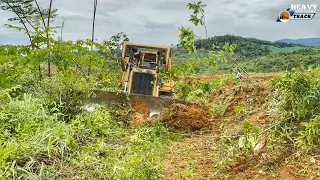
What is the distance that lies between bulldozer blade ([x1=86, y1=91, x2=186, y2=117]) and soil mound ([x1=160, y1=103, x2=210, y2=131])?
0.47m

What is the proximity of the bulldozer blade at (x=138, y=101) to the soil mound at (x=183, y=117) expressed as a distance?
474 mm

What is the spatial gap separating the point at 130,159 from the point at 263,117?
2.97m

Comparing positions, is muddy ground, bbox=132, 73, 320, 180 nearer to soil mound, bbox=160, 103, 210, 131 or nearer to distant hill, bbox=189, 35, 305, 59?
soil mound, bbox=160, 103, 210, 131

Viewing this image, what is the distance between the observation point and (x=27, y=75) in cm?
838

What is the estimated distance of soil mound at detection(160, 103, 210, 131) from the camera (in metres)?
8.44

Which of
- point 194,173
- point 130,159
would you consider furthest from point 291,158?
point 130,159

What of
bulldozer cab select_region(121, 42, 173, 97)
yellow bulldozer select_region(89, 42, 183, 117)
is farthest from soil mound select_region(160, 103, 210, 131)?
bulldozer cab select_region(121, 42, 173, 97)

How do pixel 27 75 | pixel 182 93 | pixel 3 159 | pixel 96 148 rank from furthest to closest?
pixel 182 93, pixel 27 75, pixel 96 148, pixel 3 159

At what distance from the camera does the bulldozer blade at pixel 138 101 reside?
9.16m

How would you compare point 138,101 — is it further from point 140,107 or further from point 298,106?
point 298,106

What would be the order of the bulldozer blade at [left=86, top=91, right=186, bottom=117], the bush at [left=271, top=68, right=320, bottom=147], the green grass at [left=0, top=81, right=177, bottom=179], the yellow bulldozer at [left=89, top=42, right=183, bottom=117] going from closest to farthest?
the green grass at [left=0, top=81, right=177, bottom=179] < the bush at [left=271, top=68, right=320, bottom=147] < the bulldozer blade at [left=86, top=91, right=186, bottom=117] < the yellow bulldozer at [left=89, top=42, right=183, bottom=117]

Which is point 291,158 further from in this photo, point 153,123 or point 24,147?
point 153,123

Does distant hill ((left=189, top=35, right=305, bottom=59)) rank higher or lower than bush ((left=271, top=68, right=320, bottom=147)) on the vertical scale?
higher

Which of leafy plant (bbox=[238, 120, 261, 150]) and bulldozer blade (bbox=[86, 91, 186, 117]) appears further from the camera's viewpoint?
bulldozer blade (bbox=[86, 91, 186, 117])
